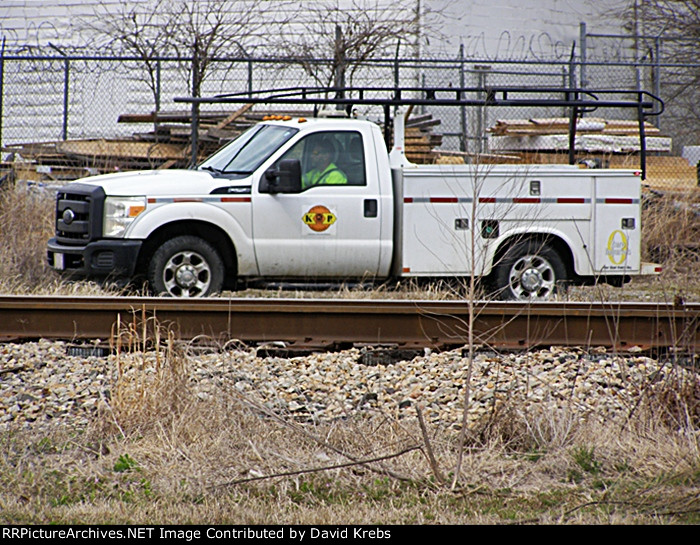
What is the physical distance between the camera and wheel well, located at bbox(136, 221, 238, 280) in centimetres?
884

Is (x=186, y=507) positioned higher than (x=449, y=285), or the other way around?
(x=449, y=285)

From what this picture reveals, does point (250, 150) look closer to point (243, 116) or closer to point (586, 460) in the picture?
point (586, 460)

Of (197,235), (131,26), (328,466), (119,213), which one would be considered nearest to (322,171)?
(197,235)

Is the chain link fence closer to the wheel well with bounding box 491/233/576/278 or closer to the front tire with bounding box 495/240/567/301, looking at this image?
the wheel well with bounding box 491/233/576/278

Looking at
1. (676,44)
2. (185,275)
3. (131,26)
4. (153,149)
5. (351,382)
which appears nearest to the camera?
(351,382)

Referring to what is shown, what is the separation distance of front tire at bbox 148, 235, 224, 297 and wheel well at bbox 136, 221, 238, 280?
11 cm

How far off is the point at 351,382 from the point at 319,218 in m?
3.21

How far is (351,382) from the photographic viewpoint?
6.18 m

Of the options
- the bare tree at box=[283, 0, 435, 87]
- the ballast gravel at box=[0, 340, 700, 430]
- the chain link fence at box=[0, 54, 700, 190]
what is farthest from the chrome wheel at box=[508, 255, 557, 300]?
the bare tree at box=[283, 0, 435, 87]

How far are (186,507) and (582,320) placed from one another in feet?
14.2

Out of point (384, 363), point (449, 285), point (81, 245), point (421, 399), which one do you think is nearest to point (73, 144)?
point (81, 245)

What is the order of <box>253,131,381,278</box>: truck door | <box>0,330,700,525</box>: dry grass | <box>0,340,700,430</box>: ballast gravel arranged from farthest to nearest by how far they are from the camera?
<box>253,131,381,278</box>: truck door, <box>0,340,700,430</box>: ballast gravel, <box>0,330,700,525</box>: dry grass

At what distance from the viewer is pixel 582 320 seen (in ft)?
23.8

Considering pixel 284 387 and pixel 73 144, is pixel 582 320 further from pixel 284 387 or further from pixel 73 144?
pixel 73 144
